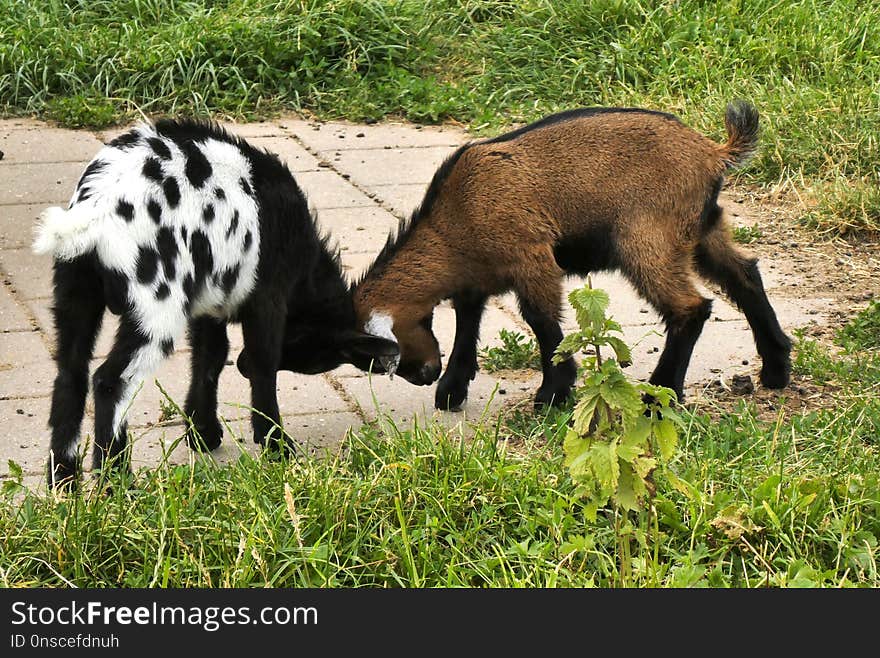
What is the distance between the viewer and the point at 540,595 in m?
4.10

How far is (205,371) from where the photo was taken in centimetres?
587

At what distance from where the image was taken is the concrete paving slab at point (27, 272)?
7488mm

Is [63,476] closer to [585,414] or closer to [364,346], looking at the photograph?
[364,346]

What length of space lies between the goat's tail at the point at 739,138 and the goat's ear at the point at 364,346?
1725mm

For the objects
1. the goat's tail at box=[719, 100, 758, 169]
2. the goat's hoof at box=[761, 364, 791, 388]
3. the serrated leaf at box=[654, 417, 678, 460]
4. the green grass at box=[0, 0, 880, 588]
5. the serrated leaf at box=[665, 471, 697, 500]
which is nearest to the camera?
the serrated leaf at box=[654, 417, 678, 460]

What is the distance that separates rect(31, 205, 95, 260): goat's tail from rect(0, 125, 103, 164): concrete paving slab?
4.65 m

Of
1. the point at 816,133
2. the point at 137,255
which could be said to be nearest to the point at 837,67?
the point at 816,133

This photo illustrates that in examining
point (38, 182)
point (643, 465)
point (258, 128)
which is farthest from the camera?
point (258, 128)

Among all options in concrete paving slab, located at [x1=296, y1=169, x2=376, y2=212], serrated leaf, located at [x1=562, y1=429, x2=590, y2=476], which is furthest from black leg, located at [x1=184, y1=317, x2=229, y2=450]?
concrete paving slab, located at [x1=296, y1=169, x2=376, y2=212]

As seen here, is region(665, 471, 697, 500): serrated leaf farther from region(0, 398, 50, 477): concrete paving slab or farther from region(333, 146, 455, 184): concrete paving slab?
region(333, 146, 455, 184): concrete paving slab

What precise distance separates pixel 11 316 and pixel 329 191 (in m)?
2.54

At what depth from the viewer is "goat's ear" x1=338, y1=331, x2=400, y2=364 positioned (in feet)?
19.0

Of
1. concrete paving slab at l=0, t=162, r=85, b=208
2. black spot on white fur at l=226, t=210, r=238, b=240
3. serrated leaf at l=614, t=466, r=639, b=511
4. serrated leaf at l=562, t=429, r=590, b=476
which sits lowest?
concrete paving slab at l=0, t=162, r=85, b=208

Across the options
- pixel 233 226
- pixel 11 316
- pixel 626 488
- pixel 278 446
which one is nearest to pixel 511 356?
pixel 278 446
